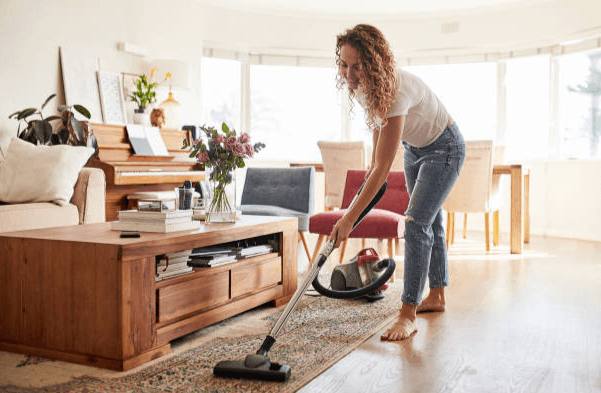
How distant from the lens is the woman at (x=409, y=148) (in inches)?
79.9

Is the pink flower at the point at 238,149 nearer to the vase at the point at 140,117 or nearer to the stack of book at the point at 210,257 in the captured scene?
the stack of book at the point at 210,257

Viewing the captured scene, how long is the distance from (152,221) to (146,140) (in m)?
2.85

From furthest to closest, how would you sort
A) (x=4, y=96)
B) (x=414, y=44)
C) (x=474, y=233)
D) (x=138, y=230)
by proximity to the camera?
(x=414, y=44) < (x=474, y=233) < (x=4, y=96) < (x=138, y=230)

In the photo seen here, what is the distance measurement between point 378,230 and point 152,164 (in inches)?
86.7

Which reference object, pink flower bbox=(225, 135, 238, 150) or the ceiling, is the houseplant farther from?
the ceiling

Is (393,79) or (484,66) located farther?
(484,66)

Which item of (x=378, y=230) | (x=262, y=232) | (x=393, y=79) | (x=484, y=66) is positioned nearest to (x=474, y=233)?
(x=484, y=66)

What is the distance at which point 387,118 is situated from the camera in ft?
6.79

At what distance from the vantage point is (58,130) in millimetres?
4488

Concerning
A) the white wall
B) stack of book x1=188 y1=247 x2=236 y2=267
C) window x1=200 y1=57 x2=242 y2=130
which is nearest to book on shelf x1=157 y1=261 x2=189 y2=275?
stack of book x1=188 y1=247 x2=236 y2=267

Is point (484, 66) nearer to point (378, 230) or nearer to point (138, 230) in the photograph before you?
point (378, 230)

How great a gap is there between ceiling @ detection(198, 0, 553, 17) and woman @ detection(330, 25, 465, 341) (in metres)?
4.38

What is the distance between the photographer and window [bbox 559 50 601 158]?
19.1ft

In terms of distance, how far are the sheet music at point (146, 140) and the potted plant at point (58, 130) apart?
14.8 inches
